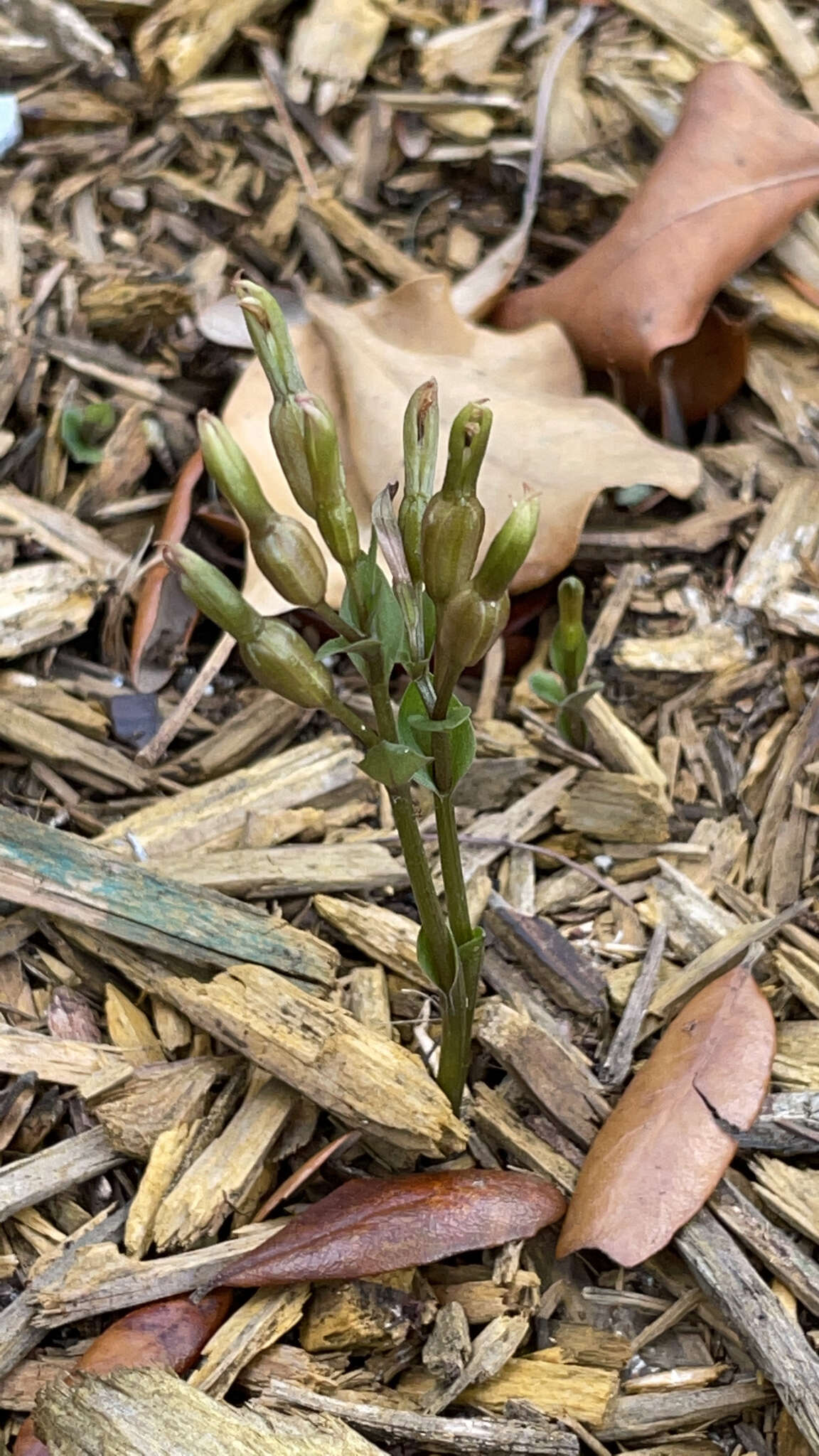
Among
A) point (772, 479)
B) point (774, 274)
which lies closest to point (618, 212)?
point (774, 274)

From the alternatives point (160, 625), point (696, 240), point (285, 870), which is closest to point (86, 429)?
point (160, 625)

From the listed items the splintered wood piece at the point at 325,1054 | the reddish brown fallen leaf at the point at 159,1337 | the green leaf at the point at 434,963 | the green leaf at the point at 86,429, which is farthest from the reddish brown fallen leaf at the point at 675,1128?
the green leaf at the point at 86,429

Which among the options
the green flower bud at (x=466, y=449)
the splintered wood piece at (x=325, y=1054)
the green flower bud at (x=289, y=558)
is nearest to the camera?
the green flower bud at (x=466, y=449)

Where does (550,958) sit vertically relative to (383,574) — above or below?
below

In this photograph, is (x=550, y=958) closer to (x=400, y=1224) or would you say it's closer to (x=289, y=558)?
(x=400, y=1224)

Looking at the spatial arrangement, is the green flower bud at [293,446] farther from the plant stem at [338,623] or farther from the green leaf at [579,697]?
the green leaf at [579,697]

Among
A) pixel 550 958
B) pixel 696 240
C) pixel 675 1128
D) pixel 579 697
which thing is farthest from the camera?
pixel 696 240
